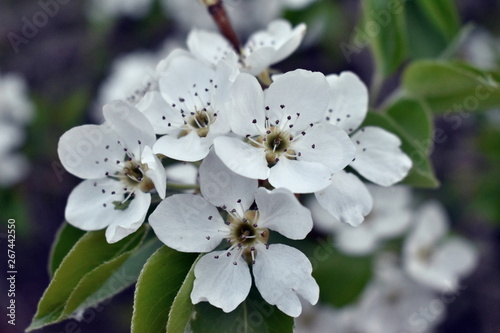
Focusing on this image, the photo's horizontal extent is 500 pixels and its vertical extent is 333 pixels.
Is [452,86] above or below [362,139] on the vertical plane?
below

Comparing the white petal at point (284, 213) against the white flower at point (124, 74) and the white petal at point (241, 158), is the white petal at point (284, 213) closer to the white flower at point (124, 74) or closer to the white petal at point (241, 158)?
the white petal at point (241, 158)

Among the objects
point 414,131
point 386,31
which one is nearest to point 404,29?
point 386,31

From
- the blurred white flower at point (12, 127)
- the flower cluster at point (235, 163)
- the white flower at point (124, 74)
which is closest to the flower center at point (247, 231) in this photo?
the flower cluster at point (235, 163)

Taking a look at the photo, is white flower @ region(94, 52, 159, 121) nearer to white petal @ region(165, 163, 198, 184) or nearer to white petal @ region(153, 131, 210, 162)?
white petal @ region(165, 163, 198, 184)

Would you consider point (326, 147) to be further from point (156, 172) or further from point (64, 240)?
point (64, 240)

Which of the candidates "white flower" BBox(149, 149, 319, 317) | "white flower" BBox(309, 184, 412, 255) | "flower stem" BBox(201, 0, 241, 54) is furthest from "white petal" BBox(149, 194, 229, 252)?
"white flower" BBox(309, 184, 412, 255)

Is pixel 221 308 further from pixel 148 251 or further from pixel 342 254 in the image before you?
pixel 342 254
